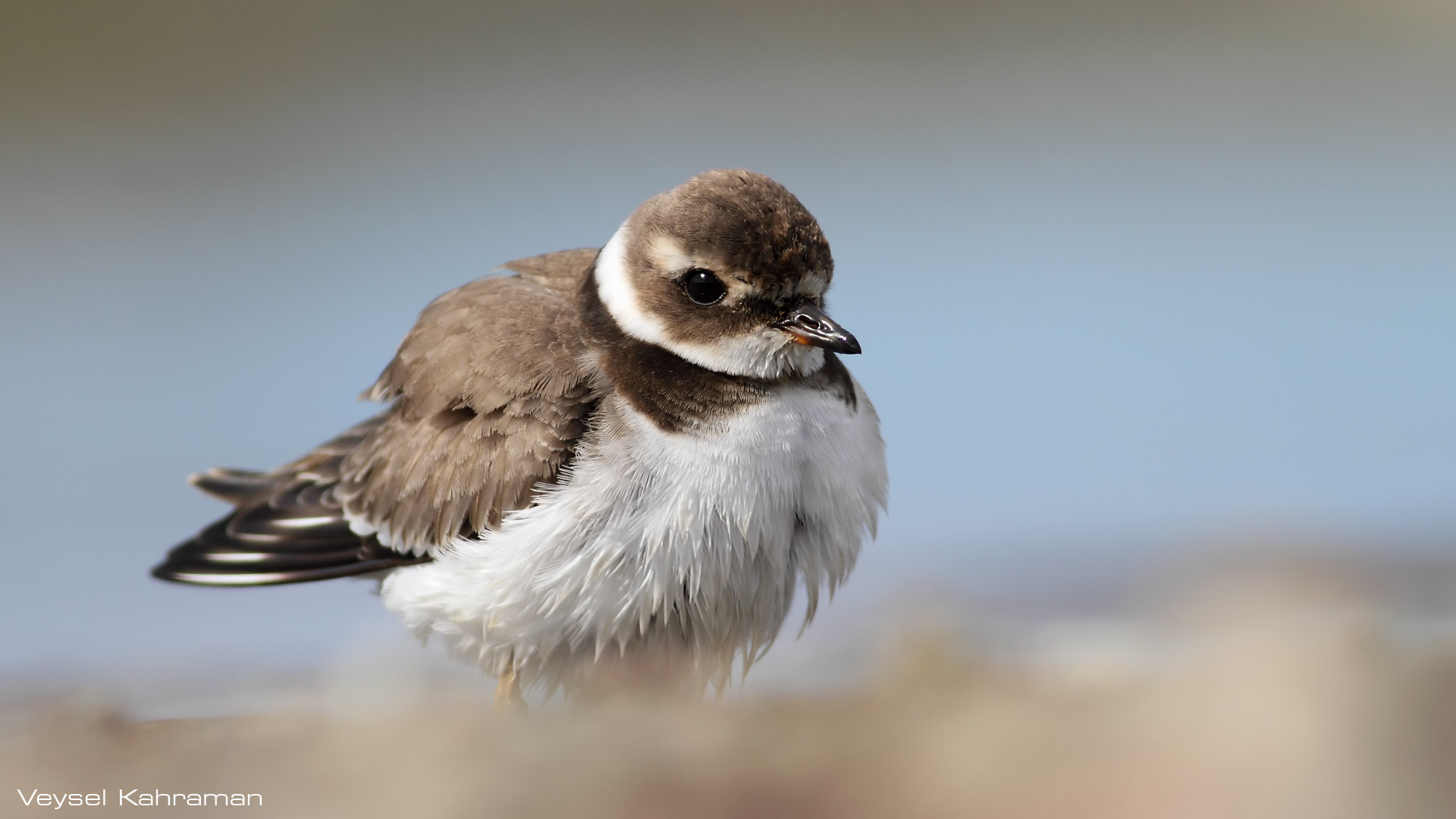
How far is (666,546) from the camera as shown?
4930 mm

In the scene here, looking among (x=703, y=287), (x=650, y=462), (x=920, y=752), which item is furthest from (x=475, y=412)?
(x=920, y=752)

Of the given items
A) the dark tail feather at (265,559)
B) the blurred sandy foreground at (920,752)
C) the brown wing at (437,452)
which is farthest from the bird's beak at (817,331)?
the dark tail feather at (265,559)

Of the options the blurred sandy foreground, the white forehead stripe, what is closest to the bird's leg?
the blurred sandy foreground

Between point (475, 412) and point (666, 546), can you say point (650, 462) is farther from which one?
point (475, 412)

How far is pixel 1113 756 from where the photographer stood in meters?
3.15

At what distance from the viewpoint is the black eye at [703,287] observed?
523cm

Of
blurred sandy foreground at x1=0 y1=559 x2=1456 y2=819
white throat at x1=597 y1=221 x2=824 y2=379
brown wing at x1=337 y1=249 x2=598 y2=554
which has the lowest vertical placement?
blurred sandy foreground at x1=0 y1=559 x2=1456 y2=819

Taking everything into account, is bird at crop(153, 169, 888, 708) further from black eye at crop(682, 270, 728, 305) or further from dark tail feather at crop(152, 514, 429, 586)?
dark tail feather at crop(152, 514, 429, 586)

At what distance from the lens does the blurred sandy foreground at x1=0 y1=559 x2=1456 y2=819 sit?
303 cm

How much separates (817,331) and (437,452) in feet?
5.99

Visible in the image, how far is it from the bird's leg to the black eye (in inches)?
67.6

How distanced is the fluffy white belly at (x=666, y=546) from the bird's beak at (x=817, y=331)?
10.8 inches

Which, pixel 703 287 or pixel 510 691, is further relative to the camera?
pixel 510 691

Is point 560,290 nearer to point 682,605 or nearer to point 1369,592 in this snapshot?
point 682,605
